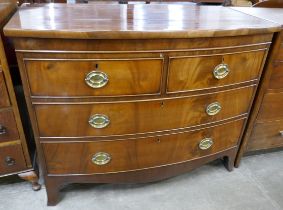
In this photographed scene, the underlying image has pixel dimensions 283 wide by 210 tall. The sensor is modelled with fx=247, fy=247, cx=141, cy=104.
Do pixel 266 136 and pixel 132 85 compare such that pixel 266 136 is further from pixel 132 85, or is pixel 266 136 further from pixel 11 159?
pixel 11 159

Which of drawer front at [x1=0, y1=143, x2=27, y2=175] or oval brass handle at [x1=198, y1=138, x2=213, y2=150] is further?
oval brass handle at [x1=198, y1=138, x2=213, y2=150]

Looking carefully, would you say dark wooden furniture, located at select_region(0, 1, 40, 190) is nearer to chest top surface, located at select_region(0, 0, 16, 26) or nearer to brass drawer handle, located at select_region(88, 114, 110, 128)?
chest top surface, located at select_region(0, 0, 16, 26)

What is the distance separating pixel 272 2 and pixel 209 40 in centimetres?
98

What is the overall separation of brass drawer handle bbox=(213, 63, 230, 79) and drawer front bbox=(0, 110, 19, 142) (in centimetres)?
86

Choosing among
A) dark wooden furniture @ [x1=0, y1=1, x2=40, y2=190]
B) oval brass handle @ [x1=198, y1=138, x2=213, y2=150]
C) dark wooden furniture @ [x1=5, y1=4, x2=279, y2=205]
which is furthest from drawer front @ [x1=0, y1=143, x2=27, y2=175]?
oval brass handle @ [x1=198, y1=138, x2=213, y2=150]

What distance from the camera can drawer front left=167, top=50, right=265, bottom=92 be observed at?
0.96m

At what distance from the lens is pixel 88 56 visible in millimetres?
849

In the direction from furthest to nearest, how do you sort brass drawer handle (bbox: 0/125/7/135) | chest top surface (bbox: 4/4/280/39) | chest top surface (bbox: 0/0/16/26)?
1. brass drawer handle (bbox: 0/125/7/135)
2. chest top surface (bbox: 0/0/16/26)
3. chest top surface (bbox: 4/4/280/39)

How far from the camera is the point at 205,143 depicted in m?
1.23

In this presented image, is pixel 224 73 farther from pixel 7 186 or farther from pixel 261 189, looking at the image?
pixel 7 186

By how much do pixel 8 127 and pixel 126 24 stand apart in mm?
664

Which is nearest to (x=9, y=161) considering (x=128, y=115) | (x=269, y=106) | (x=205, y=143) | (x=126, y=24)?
(x=128, y=115)

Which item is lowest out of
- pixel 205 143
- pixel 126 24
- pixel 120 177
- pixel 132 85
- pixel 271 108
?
pixel 120 177

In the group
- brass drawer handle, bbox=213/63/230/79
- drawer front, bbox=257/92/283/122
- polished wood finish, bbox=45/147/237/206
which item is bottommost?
polished wood finish, bbox=45/147/237/206
